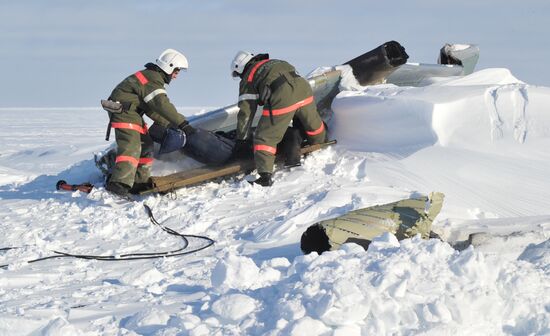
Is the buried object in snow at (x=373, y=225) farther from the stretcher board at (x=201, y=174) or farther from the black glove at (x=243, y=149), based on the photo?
the black glove at (x=243, y=149)

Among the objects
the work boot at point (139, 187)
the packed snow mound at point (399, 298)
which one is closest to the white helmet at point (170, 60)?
the work boot at point (139, 187)

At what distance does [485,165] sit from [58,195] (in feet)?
14.8

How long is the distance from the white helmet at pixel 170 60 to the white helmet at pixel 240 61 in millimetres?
530

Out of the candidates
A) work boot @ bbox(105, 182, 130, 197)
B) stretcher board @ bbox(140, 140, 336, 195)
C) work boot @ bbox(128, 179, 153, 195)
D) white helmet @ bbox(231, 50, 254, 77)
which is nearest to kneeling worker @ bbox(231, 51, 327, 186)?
white helmet @ bbox(231, 50, 254, 77)

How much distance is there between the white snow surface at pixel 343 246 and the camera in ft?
9.87

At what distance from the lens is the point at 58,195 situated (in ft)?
23.9

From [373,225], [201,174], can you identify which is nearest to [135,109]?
[201,174]

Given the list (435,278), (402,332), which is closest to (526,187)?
(435,278)

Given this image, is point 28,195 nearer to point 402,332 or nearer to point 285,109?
point 285,109

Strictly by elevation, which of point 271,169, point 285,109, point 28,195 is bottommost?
point 28,195

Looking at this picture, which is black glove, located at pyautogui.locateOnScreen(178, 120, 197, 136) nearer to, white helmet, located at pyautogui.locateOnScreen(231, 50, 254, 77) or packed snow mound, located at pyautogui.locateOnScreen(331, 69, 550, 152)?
white helmet, located at pyautogui.locateOnScreen(231, 50, 254, 77)

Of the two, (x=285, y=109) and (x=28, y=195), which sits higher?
(x=285, y=109)

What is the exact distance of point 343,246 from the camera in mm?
3822

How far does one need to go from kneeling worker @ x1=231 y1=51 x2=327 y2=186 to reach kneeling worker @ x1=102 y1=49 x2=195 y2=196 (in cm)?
60
